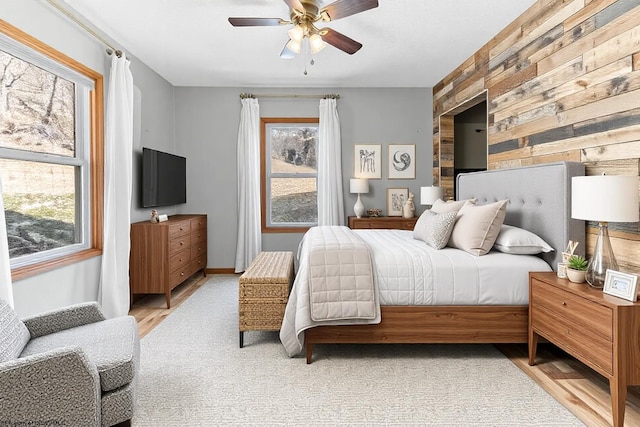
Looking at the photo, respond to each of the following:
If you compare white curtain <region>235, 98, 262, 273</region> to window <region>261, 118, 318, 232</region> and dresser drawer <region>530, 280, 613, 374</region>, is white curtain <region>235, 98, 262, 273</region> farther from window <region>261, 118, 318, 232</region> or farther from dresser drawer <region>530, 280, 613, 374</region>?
dresser drawer <region>530, 280, 613, 374</region>

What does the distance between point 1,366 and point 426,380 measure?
208cm

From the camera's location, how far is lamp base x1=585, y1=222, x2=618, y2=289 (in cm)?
199

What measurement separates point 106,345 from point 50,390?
34 cm

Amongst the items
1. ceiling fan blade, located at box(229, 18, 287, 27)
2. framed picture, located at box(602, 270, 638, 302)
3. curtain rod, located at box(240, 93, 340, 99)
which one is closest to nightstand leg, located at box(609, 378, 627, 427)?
framed picture, located at box(602, 270, 638, 302)

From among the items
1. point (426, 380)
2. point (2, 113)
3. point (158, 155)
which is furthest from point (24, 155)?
point (426, 380)

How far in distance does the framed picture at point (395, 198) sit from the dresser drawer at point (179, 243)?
278 centimetres

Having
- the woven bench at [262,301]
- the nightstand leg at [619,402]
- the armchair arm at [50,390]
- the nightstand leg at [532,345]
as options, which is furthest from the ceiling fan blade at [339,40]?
the nightstand leg at [619,402]

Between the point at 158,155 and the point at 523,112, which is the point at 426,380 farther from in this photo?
the point at 158,155

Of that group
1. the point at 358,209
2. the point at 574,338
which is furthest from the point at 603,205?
the point at 358,209

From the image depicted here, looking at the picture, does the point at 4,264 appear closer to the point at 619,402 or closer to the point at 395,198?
the point at 619,402

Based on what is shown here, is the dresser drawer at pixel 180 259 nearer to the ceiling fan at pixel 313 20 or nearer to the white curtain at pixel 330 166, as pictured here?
the white curtain at pixel 330 166

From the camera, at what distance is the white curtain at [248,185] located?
17.1 feet

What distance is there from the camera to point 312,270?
2453 millimetres

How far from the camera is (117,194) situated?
3.42 m
